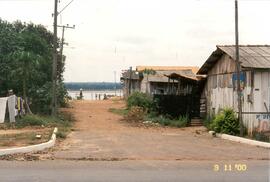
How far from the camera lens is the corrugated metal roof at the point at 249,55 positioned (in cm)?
2272

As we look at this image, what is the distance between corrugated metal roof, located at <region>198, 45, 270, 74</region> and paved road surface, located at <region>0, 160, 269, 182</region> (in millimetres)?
9382

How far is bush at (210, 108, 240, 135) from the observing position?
23203mm

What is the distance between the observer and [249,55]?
23953mm

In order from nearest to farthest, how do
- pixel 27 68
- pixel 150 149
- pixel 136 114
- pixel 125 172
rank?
1. pixel 125 172
2. pixel 150 149
3. pixel 27 68
4. pixel 136 114

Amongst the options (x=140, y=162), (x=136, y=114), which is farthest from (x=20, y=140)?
(x=136, y=114)

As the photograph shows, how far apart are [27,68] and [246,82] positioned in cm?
1295

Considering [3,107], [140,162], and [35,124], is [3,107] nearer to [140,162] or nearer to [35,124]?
[35,124]

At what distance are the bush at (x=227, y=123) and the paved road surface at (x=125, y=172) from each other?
915cm

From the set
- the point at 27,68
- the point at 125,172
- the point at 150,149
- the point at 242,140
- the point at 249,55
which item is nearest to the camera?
the point at 125,172

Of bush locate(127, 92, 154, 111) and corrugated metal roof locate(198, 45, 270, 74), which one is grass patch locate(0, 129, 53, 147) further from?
bush locate(127, 92, 154, 111)

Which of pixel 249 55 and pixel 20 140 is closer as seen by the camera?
pixel 20 140

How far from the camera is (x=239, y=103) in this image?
22.4 meters
